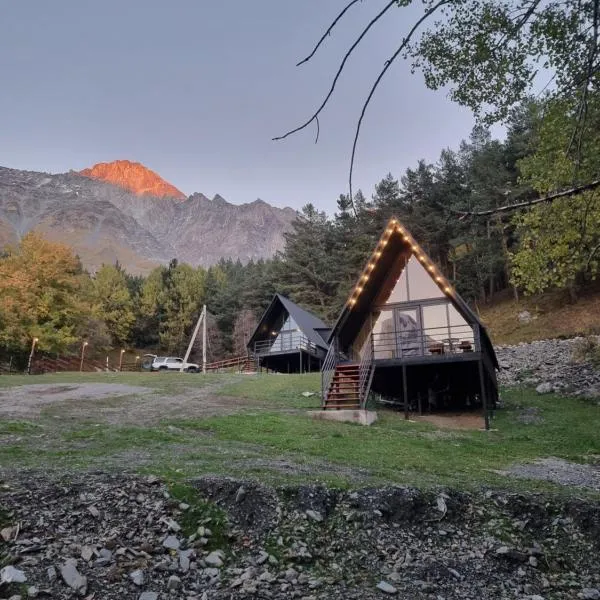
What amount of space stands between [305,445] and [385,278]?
33.7 ft

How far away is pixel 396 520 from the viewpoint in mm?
6156

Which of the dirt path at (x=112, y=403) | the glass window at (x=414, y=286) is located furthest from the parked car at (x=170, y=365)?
the glass window at (x=414, y=286)

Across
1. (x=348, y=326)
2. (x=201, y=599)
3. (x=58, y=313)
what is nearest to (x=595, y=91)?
(x=201, y=599)

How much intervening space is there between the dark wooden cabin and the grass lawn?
19020mm

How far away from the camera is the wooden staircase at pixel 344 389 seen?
632 inches

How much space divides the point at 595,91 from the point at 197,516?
759 centimetres

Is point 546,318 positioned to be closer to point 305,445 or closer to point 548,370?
point 548,370

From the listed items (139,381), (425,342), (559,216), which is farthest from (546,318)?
(559,216)

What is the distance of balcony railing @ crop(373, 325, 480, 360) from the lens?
1762 cm

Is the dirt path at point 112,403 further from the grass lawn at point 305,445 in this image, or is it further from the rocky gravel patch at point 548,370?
the rocky gravel patch at point 548,370

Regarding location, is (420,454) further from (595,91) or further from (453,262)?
(453,262)

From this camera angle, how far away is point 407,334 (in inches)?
734

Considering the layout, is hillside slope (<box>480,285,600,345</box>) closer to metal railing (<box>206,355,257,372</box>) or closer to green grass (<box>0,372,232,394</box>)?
metal railing (<box>206,355,257,372</box>)

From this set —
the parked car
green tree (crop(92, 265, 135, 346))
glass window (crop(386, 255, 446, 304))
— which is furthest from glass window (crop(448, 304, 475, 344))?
green tree (crop(92, 265, 135, 346))
